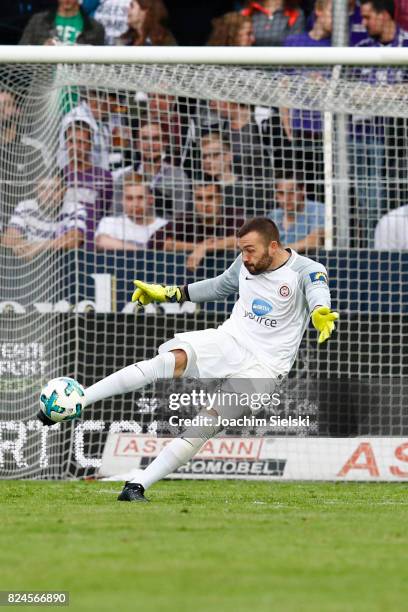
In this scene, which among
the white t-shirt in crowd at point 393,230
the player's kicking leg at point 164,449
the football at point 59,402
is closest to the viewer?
the football at point 59,402

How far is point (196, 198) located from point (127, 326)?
5.90ft

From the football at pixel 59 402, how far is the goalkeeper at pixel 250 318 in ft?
1.05

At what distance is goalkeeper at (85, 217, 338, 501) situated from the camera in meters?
8.30

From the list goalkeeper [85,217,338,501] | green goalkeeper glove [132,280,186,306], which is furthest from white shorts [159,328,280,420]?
green goalkeeper glove [132,280,186,306]

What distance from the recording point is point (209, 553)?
216 inches

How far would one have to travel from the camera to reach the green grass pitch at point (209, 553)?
14.5 feet

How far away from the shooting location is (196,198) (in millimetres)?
12852

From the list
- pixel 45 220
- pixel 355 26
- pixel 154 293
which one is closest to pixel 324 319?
pixel 154 293

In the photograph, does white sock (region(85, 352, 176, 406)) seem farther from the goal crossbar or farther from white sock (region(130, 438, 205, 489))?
the goal crossbar

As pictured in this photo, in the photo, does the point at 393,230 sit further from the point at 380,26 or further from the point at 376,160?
the point at 380,26

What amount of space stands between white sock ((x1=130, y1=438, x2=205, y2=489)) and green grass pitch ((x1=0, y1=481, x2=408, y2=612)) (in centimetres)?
22

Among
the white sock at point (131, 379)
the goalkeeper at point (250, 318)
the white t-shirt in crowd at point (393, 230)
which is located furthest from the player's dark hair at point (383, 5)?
the white sock at point (131, 379)

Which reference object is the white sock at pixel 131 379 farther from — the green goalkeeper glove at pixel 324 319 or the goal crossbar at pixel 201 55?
the goal crossbar at pixel 201 55

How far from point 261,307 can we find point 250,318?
4.8 inches
